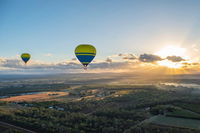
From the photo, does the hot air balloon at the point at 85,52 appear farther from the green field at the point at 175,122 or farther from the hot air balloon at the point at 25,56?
the hot air balloon at the point at 25,56

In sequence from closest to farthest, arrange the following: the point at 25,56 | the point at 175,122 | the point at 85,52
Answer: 1. the point at 175,122
2. the point at 85,52
3. the point at 25,56

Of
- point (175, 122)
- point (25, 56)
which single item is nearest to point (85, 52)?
point (175, 122)

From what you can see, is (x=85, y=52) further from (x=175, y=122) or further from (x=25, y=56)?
(x=25, y=56)

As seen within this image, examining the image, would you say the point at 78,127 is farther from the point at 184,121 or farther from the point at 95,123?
the point at 184,121

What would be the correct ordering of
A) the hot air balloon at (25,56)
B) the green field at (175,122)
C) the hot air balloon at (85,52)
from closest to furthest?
the green field at (175,122)
the hot air balloon at (85,52)
the hot air balloon at (25,56)

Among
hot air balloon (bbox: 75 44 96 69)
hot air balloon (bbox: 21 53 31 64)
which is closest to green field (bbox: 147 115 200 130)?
hot air balloon (bbox: 75 44 96 69)

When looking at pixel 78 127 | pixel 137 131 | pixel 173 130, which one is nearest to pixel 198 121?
pixel 173 130

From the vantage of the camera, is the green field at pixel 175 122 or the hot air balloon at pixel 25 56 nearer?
the green field at pixel 175 122

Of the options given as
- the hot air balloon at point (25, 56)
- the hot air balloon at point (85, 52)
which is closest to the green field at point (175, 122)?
the hot air balloon at point (85, 52)
